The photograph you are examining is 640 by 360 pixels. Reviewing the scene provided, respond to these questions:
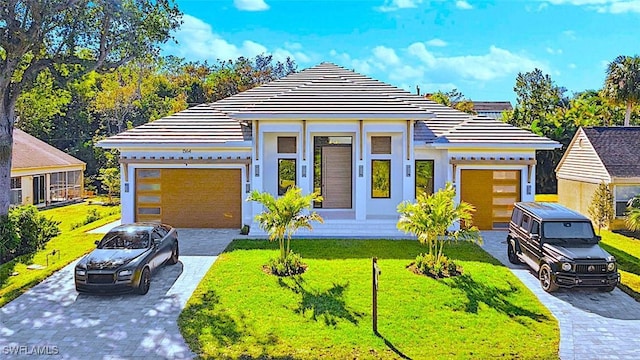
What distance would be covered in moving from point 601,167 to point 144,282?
19135 mm

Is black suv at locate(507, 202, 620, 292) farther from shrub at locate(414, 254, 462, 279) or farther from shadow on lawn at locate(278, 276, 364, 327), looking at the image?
shadow on lawn at locate(278, 276, 364, 327)

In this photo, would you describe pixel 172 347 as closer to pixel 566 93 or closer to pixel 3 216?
pixel 3 216

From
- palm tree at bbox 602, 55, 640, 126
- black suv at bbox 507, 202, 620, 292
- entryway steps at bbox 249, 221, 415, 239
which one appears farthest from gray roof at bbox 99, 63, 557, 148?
palm tree at bbox 602, 55, 640, 126

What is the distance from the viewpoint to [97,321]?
30.2ft

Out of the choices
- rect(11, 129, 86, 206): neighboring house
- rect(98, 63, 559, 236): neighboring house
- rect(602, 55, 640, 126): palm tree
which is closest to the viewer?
rect(98, 63, 559, 236): neighboring house

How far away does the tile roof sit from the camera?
26562mm

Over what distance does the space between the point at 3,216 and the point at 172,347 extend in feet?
33.4

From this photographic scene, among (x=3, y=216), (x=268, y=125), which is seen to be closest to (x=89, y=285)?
(x=3, y=216)

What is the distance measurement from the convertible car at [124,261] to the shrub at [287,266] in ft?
9.54

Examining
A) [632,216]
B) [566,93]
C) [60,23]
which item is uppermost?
[566,93]

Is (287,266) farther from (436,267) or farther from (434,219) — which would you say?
(434,219)

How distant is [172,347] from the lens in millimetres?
8117

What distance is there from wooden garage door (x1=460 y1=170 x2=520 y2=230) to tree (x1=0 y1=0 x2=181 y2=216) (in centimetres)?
1304

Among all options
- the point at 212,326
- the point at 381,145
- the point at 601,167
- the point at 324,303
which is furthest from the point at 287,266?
the point at 601,167
